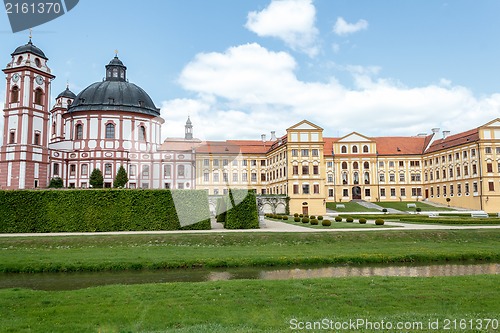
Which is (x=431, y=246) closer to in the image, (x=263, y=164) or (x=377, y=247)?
(x=377, y=247)

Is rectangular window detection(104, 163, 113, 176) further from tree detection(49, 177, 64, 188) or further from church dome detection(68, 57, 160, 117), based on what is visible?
church dome detection(68, 57, 160, 117)

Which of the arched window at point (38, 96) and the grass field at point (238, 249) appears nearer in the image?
the grass field at point (238, 249)

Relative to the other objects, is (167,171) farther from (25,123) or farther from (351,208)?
(351,208)

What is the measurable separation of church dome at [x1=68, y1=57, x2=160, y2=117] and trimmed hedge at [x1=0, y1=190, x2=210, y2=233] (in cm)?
2383

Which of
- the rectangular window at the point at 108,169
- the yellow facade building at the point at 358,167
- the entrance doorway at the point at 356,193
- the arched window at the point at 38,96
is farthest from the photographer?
the entrance doorway at the point at 356,193

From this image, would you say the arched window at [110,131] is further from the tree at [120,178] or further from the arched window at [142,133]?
the tree at [120,178]

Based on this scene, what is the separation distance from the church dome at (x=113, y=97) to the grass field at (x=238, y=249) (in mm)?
29553

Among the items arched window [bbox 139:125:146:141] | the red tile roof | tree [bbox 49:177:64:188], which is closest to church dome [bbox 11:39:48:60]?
arched window [bbox 139:125:146:141]

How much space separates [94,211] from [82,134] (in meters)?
24.7

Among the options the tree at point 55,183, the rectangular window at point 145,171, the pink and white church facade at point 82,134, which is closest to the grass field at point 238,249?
the tree at point 55,183

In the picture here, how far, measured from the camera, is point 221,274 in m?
12.6

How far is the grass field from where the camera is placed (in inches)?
551

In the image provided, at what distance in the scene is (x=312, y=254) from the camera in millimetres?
15352

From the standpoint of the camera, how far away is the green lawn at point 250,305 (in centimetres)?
661
